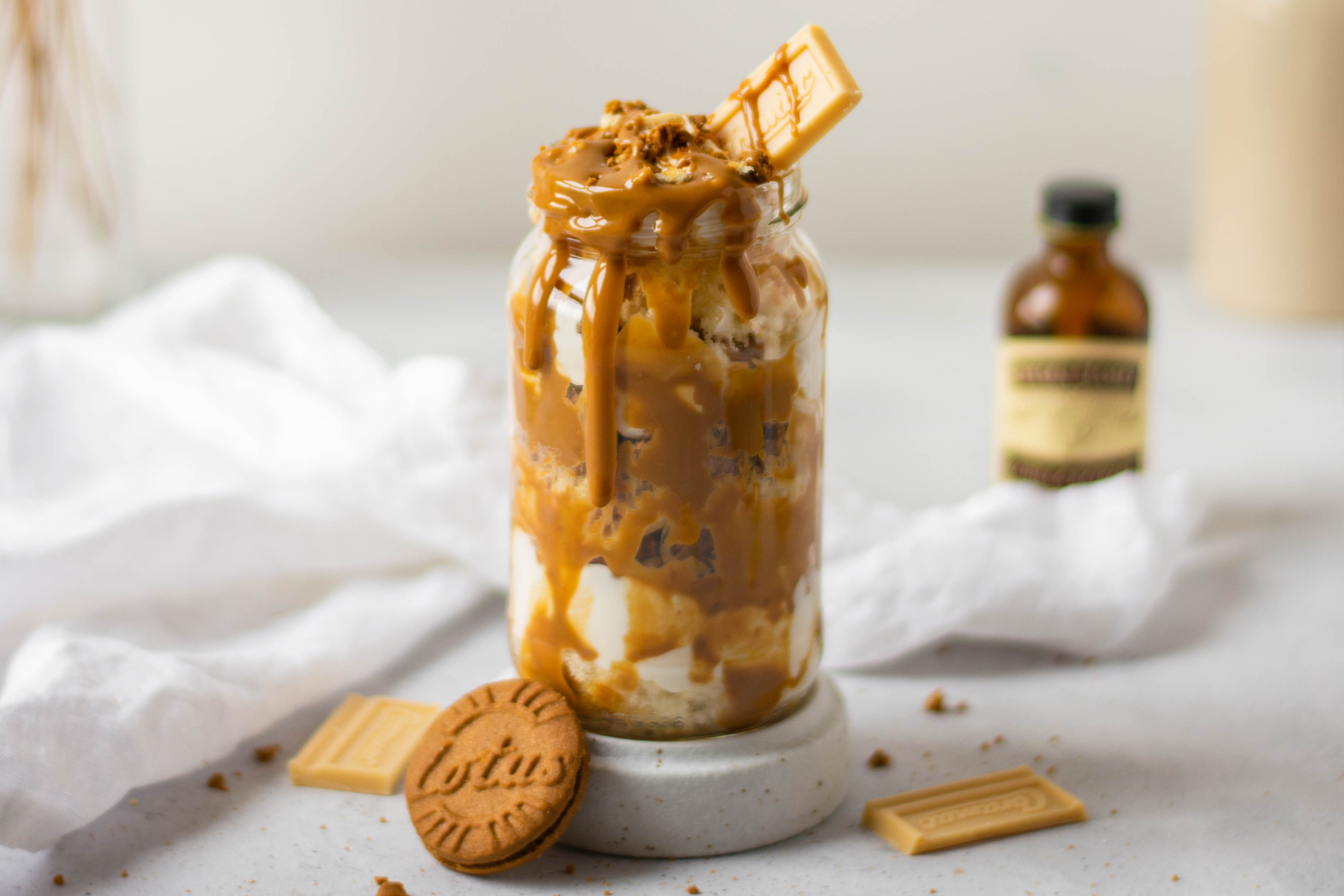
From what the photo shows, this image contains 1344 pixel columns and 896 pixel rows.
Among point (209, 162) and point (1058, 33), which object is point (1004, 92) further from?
point (209, 162)

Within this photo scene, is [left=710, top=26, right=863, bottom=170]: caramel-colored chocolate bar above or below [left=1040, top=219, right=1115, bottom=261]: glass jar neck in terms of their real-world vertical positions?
above

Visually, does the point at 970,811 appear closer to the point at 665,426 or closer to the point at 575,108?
the point at 665,426

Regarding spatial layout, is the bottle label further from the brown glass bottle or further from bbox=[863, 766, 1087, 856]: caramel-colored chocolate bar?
bbox=[863, 766, 1087, 856]: caramel-colored chocolate bar

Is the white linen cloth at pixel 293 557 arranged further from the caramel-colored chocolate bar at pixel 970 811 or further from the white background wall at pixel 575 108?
the white background wall at pixel 575 108

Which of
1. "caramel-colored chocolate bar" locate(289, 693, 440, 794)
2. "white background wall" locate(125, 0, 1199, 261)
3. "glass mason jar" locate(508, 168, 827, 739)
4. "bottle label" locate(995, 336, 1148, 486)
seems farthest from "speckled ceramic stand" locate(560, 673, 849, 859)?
"white background wall" locate(125, 0, 1199, 261)

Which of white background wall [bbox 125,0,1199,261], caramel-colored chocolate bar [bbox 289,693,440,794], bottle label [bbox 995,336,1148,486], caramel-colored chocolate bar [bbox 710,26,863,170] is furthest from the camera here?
white background wall [bbox 125,0,1199,261]

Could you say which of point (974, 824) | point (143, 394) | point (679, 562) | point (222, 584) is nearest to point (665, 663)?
point (679, 562)

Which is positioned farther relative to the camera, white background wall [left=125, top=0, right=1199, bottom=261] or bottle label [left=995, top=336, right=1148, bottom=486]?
white background wall [left=125, top=0, right=1199, bottom=261]

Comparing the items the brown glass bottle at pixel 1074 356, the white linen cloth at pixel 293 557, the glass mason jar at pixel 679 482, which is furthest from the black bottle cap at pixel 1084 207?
the glass mason jar at pixel 679 482
